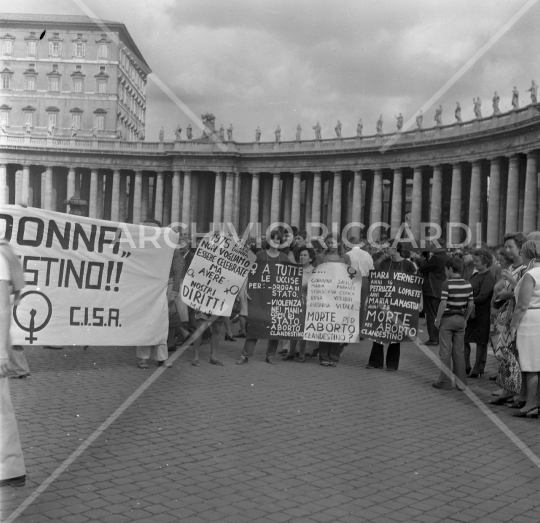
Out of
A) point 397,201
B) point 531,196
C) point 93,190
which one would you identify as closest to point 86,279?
point 531,196

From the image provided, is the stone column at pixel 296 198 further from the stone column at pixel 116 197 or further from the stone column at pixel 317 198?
the stone column at pixel 116 197

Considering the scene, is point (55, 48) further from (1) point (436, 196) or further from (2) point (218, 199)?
(1) point (436, 196)

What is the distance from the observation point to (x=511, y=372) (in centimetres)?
1067

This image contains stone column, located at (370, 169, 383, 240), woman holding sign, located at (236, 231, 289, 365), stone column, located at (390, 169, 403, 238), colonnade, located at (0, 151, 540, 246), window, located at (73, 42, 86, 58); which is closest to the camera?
woman holding sign, located at (236, 231, 289, 365)

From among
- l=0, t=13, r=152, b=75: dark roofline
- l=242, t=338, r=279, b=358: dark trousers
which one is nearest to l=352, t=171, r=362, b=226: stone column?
l=0, t=13, r=152, b=75: dark roofline

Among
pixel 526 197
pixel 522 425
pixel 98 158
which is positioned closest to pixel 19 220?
pixel 522 425

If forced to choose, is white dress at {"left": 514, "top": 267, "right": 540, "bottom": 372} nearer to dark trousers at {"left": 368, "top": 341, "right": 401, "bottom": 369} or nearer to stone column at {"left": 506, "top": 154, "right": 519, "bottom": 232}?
dark trousers at {"left": 368, "top": 341, "right": 401, "bottom": 369}

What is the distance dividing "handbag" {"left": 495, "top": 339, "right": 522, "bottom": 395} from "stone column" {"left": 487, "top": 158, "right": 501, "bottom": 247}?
1455 inches

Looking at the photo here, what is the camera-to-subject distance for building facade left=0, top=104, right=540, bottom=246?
50812 millimetres

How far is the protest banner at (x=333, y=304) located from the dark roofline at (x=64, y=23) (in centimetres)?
6409

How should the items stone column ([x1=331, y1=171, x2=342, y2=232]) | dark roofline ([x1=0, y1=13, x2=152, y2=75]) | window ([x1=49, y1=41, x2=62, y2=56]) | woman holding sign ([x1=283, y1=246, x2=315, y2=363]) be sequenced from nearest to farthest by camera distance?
woman holding sign ([x1=283, y1=246, x2=315, y2=363]), stone column ([x1=331, y1=171, x2=342, y2=232]), dark roofline ([x1=0, y1=13, x2=152, y2=75]), window ([x1=49, y1=41, x2=62, y2=56])

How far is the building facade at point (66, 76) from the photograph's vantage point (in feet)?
247

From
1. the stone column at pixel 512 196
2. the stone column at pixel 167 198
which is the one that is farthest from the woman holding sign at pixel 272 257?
the stone column at pixel 167 198

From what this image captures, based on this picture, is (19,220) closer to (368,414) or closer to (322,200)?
(368,414)
